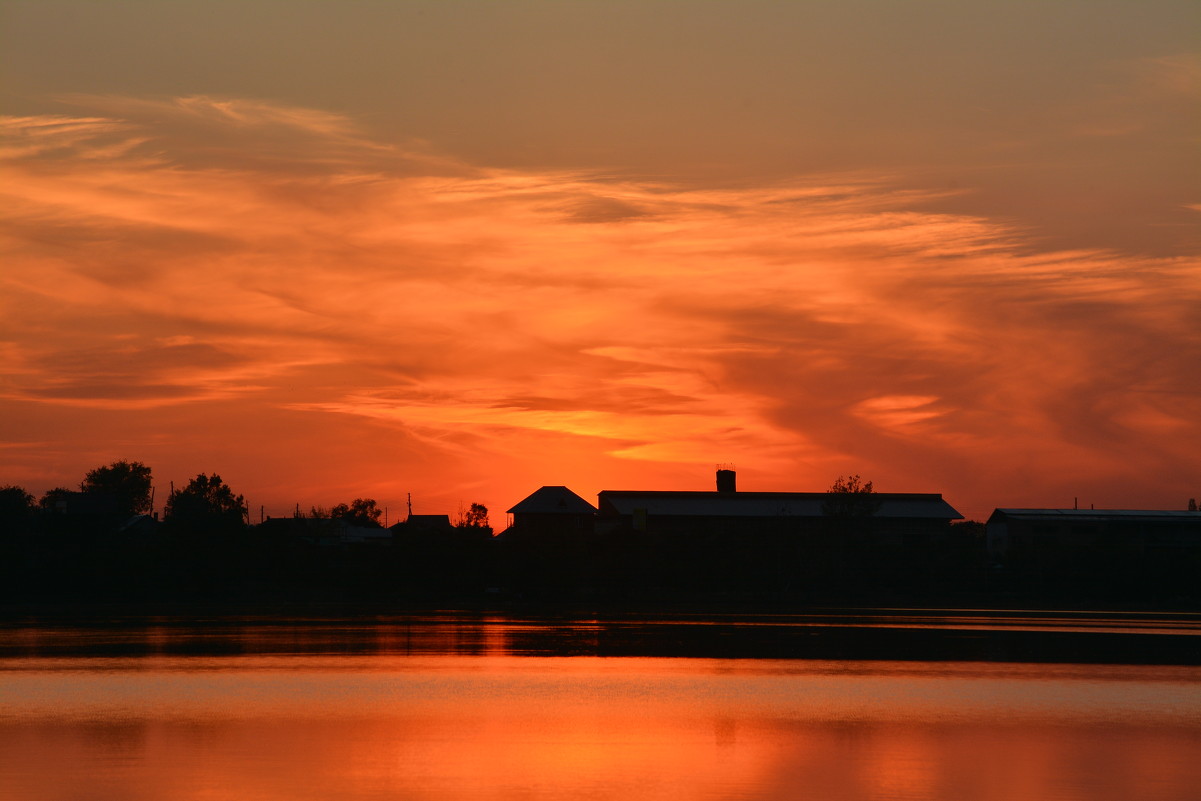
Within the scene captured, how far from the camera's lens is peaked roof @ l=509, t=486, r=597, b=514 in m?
158

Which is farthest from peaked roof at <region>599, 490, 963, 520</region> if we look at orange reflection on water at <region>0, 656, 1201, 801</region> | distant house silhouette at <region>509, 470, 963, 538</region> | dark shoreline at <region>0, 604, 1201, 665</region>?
orange reflection on water at <region>0, 656, 1201, 801</region>

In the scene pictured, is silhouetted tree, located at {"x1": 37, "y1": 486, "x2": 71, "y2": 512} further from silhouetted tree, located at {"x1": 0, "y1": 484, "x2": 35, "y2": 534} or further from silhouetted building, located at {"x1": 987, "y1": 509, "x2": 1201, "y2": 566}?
silhouetted building, located at {"x1": 987, "y1": 509, "x2": 1201, "y2": 566}

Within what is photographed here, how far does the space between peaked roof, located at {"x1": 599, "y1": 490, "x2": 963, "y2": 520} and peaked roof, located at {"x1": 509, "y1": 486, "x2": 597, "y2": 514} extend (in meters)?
4.84

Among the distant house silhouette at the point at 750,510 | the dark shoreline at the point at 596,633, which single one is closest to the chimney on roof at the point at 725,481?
the distant house silhouette at the point at 750,510

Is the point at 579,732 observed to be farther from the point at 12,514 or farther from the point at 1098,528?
the point at 1098,528

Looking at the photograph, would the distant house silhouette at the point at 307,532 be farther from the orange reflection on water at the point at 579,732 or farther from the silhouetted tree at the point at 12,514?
the orange reflection on water at the point at 579,732

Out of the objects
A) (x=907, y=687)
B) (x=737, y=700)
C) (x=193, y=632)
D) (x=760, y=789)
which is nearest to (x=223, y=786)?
(x=760, y=789)

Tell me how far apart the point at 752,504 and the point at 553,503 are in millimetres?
25223

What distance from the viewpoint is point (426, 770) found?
2609 centimetres

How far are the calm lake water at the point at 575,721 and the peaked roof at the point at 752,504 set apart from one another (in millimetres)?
101066

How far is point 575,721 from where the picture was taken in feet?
108

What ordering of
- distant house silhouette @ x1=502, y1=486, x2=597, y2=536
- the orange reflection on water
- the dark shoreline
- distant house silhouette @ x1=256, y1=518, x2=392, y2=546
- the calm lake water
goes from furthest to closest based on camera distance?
distant house silhouette @ x1=502, y1=486, x2=597, y2=536, distant house silhouette @ x1=256, y1=518, x2=392, y2=546, the dark shoreline, the calm lake water, the orange reflection on water

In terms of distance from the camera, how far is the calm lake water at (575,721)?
82.5 feet

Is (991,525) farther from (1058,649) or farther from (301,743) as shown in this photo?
(301,743)
